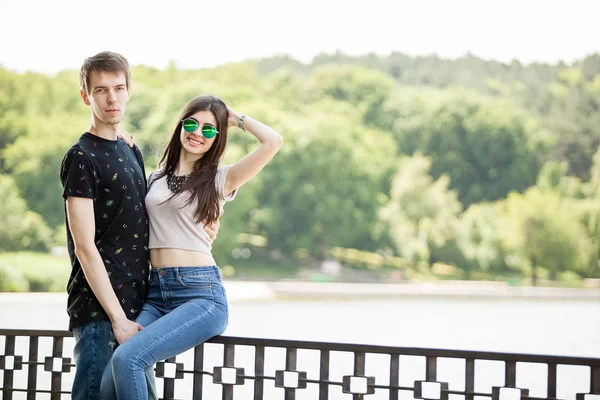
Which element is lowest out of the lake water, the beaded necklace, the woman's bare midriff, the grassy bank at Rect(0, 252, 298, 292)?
the lake water

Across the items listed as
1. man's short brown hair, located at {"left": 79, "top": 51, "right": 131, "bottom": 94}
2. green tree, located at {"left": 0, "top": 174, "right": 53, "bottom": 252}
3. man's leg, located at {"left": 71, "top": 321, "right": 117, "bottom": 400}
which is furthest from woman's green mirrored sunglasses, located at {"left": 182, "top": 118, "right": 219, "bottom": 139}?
green tree, located at {"left": 0, "top": 174, "right": 53, "bottom": 252}

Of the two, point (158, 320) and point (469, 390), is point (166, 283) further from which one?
point (469, 390)

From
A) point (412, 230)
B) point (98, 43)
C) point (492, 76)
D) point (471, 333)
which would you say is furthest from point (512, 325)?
point (98, 43)

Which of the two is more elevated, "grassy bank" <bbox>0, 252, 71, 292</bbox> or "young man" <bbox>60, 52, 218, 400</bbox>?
"young man" <bbox>60, 52, 218, 400</bbox>

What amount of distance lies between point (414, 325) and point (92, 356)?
1071 inches

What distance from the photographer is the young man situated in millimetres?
2389

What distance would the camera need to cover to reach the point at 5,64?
4388 centimetres

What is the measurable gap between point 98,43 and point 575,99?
2821 centimetres

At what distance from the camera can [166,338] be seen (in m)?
2.38

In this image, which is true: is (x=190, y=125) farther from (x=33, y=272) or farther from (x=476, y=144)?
(x=476, y=144)

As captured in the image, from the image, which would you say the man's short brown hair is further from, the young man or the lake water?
the lake water

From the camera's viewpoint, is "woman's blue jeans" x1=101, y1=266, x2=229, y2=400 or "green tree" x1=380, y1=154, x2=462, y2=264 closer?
"woman's blue jeans" x1=101, y1=266, x2=229, y2=400

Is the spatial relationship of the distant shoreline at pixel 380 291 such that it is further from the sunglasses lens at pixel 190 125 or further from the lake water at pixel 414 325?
the sunglasses lens at pixel 190 125

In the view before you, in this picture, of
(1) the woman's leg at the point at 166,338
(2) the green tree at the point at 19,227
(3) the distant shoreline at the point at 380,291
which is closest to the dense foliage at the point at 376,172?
(2) the green tree at the point at 19,227
